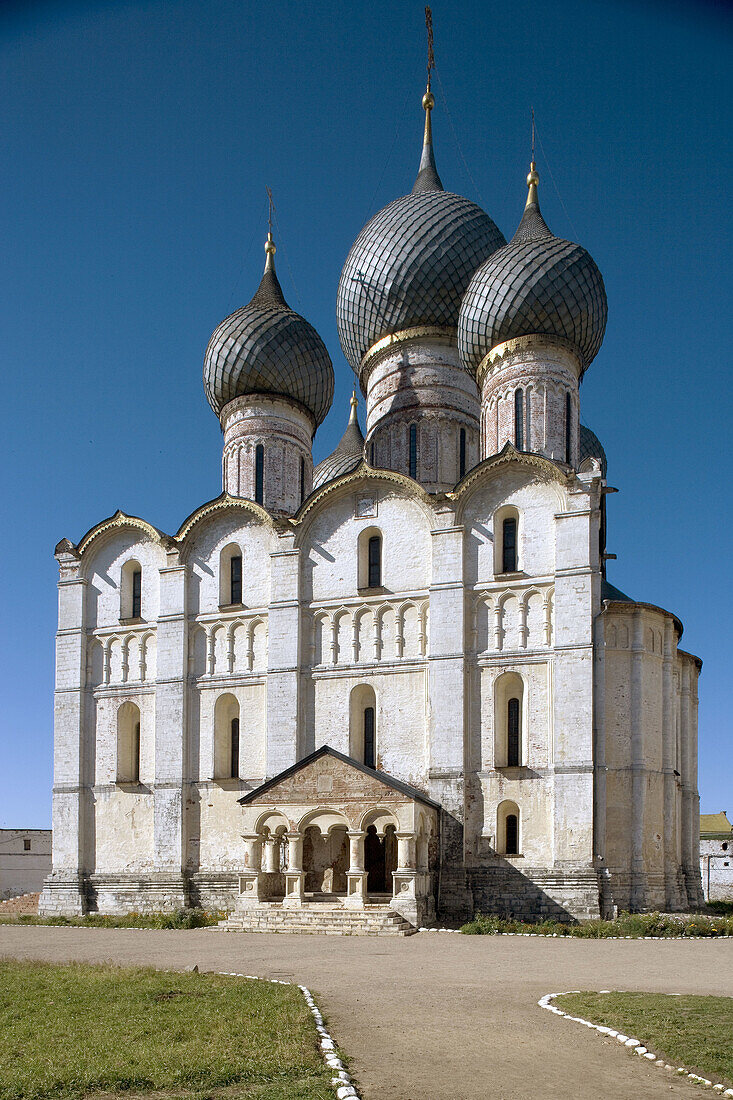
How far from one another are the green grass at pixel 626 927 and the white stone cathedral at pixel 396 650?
3.96 ft

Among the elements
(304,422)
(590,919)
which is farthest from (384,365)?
(590,919)

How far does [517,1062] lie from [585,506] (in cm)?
1609

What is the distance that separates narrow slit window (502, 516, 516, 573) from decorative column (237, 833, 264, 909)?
769 centimetres

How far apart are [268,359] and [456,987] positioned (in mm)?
20181

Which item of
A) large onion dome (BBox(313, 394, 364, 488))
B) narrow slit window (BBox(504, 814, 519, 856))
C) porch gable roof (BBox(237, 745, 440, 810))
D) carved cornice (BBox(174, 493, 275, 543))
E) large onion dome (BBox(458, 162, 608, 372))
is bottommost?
narrow slit window (BBox(504, 814, 519, 856))

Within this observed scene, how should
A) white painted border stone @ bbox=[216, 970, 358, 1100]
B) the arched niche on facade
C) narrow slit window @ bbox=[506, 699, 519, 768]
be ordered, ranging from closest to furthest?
white painted border stone @ bbox=[216, 970, 358, 1100] < the arched niche on facade < narrow slit window @ bbox=[506, 699, 519, 768]

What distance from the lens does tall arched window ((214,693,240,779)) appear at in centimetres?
2542

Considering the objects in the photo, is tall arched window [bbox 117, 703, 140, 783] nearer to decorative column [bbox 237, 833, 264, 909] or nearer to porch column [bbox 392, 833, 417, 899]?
decorative column [bbox 237, 833, 264, 909]

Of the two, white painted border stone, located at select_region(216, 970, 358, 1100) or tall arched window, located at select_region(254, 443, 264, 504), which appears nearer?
white painted border stone, located at select_region(216, 970, 358, 1100)

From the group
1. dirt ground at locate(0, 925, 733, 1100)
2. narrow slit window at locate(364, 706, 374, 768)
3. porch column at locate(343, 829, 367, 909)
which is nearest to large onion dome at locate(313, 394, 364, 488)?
narrow slit window at locate(364, 706, 374, 768)

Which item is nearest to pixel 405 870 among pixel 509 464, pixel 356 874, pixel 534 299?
pixel 356 874

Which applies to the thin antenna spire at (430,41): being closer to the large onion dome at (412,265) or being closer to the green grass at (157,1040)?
the large onion dome at (412,265)

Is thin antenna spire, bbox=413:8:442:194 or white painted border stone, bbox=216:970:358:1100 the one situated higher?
thin antenna spire, bbox=413:8:442:194

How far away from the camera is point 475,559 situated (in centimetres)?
2370
